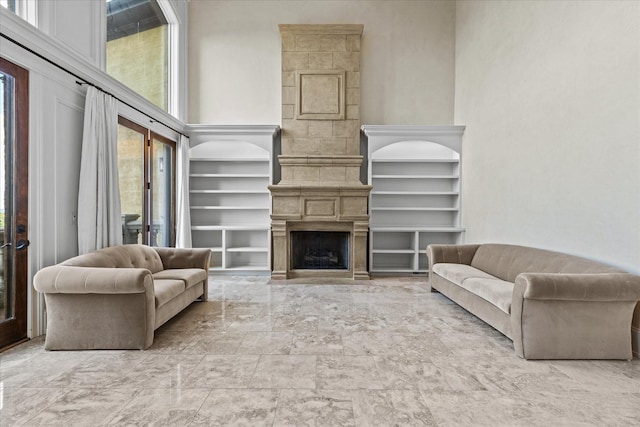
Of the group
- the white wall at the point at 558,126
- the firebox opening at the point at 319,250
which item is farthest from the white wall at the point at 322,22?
the firebox opening at the point at 319,250

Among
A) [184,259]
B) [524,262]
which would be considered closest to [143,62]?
[184,259]

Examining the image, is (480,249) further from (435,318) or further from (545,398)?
(545,398)

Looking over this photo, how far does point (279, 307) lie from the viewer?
4.27m

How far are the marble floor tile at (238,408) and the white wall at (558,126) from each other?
3.06m

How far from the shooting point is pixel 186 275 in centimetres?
398

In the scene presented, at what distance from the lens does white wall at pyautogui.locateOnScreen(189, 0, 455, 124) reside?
663cm

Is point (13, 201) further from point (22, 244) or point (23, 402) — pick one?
point (23, 402)

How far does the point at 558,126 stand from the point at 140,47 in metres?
5.60

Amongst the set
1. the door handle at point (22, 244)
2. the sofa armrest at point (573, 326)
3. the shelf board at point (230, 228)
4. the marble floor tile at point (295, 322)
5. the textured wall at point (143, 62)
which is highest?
the textured wall at point (143, 62)

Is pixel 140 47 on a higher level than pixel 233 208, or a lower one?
higher

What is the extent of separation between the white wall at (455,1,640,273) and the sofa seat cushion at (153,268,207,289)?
4047mm

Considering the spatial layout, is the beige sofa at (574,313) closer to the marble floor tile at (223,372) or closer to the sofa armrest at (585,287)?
the sofa armrest at (585,287)

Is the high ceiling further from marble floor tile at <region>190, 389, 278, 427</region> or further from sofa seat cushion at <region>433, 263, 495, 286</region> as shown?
sofa seat cushion at <region>433, 263, 495, 286</region>

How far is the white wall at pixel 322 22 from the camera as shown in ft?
21.7
